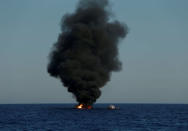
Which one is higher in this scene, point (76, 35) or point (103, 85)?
point (76, 35)

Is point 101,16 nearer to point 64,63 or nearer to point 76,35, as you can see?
point 76,35

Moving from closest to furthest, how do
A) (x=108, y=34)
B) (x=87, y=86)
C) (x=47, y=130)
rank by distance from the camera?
(x=47, y=130) < (x=87, y=86) < (x=108, y=34)

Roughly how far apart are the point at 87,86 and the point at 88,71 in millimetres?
5380

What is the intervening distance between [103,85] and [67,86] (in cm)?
1116

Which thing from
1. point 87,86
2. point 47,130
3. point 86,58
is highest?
point 86,58

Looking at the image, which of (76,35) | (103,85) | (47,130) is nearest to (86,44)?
(76,35)

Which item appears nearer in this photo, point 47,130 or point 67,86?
point 47,130

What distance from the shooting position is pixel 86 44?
135500 mm

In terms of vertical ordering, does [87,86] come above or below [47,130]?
above

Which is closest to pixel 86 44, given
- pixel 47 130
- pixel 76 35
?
pixel 76 35

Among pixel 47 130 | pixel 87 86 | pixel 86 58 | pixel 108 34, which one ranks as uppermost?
pixel 108 34

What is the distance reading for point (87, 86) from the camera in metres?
128

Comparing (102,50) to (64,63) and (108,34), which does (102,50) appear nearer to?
(108,34)

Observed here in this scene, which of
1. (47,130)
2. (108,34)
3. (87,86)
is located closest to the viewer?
(47,130)
